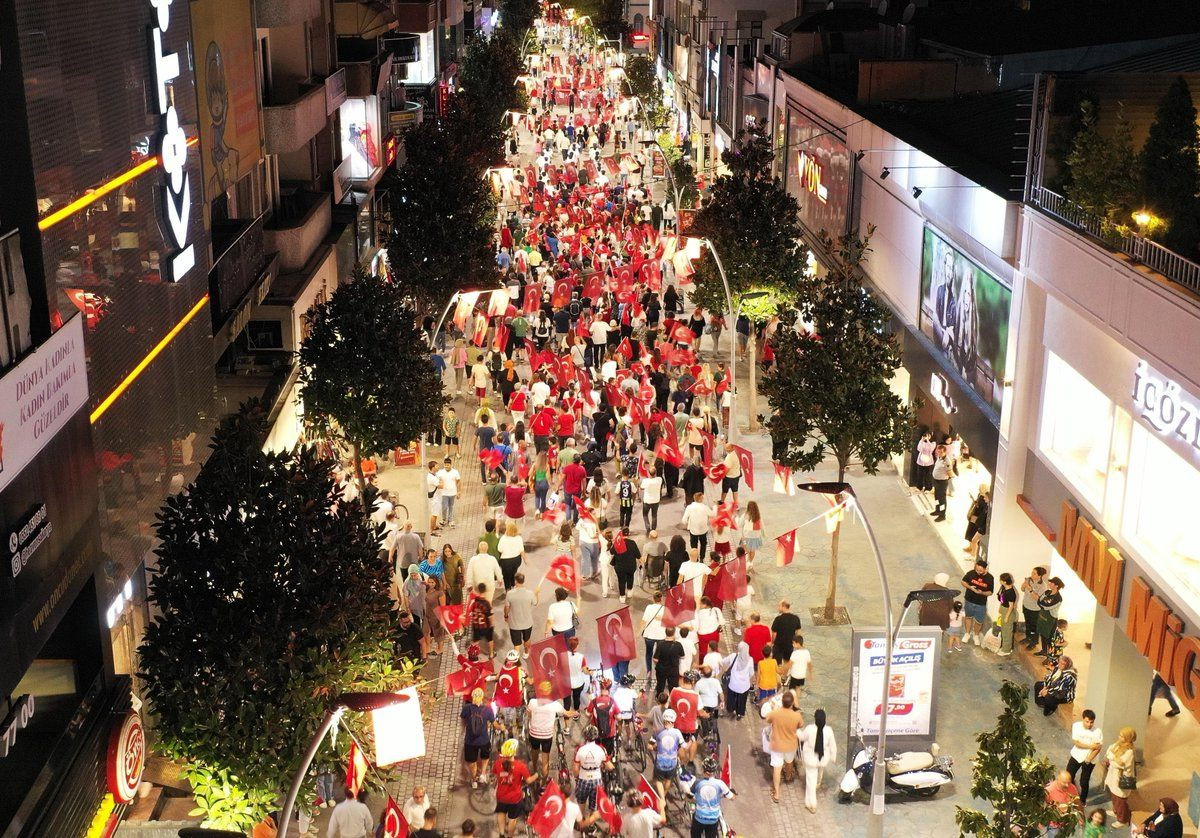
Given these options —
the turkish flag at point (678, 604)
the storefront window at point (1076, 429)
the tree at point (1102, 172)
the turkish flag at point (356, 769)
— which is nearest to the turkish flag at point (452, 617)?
the turkish flag at point (678, 604)

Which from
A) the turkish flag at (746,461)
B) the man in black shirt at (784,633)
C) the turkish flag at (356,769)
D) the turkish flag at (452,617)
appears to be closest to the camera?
the turkish flag at (356,769)

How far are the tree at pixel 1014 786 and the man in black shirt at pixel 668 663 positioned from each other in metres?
7.02

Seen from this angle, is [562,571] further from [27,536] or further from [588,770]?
[27,536]

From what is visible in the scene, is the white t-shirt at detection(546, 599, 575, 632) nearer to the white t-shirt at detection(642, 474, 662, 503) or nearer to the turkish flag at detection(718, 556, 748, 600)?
the turkish flag at detection(718, 556, 748, 600)

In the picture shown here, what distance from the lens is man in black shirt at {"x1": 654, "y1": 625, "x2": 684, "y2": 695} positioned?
2070 cm

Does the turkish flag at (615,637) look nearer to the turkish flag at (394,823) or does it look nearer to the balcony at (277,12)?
the turkish flag at (394,823)

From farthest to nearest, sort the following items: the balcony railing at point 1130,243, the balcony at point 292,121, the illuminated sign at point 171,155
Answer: the balcony at point 292,121 → the illuminated sign at point 171,155 → the balcony railing at point 1130,243

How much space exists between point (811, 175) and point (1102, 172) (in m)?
23.7

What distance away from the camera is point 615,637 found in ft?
64.6

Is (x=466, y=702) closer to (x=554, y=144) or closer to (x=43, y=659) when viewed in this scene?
(x=43, y=659)

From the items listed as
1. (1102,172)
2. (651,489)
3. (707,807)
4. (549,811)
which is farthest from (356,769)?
(651,489)

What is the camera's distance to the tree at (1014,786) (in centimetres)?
1379

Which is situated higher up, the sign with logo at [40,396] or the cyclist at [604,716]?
the sign with logo at [40,396]

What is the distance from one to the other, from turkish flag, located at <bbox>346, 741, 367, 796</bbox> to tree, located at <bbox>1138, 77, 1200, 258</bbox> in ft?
37.0
